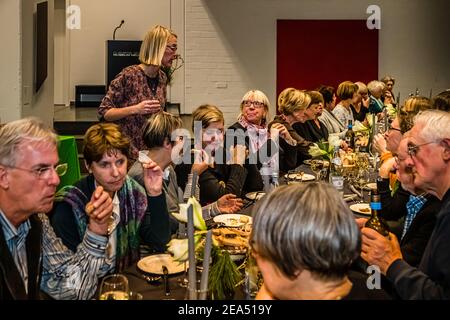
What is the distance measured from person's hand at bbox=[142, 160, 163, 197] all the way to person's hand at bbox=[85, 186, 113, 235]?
0.67 m

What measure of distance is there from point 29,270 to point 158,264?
49cm

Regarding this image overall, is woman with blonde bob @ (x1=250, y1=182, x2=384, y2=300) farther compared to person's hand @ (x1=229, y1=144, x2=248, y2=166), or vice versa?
person's hand @ (x1=229, y1=144, x2=248, y2=166)

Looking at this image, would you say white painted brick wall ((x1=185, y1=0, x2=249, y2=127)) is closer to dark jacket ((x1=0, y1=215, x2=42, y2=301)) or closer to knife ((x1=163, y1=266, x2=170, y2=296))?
knife ((x1=163, y1=266, x2=170, y2=296))

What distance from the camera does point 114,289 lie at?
154 cm

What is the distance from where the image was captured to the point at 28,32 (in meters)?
4.53

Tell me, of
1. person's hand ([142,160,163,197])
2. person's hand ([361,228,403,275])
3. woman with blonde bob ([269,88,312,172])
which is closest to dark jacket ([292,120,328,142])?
woman with blonde bob ([269,88,312,172])

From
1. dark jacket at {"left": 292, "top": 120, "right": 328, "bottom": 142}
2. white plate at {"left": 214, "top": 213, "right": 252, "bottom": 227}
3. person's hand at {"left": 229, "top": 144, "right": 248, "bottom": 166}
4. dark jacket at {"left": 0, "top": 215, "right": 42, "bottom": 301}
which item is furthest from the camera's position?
dark jacket at {"left": 292, "top": 120, "right": 328, "bottom": 142}

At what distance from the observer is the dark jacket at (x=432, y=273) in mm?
1562

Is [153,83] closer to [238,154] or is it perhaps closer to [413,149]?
[238,154]

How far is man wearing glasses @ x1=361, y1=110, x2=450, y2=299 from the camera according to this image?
1.63 m
